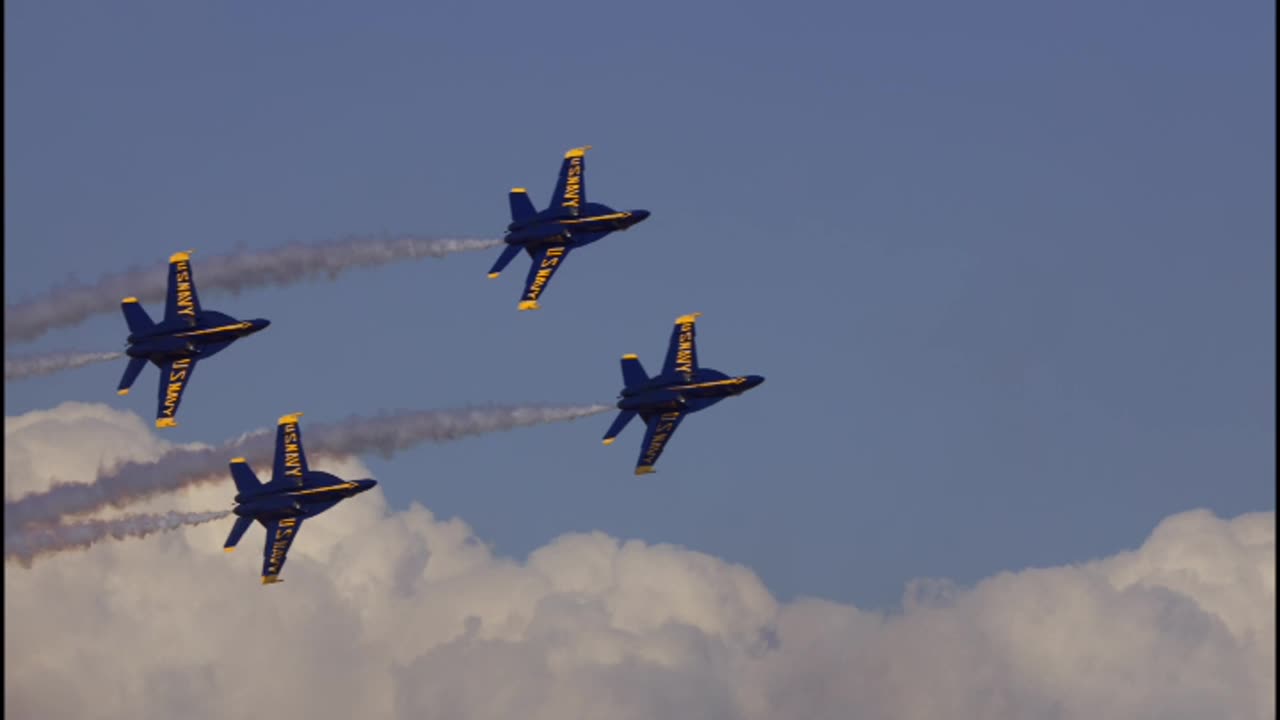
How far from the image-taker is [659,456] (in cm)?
15038

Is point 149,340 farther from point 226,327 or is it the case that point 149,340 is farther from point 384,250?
point 384,250

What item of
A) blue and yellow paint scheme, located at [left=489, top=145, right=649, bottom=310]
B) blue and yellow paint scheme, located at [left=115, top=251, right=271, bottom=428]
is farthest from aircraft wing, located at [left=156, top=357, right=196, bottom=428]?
blue and yellow paint scheme, located at [left=489, top=145, right=649, bottom=310]

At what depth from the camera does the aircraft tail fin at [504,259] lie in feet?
495

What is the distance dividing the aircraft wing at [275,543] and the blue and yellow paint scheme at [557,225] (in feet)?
66.9

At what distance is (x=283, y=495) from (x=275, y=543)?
9.68 feet

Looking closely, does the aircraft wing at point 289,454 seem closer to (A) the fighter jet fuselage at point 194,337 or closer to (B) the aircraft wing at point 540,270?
(A) the fighter jet fuselage at point 194,337

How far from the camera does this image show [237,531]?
143 m

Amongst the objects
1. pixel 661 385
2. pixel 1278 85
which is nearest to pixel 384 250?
pixel 661 385

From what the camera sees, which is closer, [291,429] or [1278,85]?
[1278,85]

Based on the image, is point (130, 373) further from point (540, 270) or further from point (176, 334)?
point (540, 270)

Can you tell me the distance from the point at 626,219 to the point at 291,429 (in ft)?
84.4

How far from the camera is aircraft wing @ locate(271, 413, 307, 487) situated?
14662cm

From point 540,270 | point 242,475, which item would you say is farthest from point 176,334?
point 540,270

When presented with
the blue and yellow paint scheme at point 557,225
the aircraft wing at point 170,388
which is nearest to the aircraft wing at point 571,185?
the blue and yellow paint scheme at point 557,225
